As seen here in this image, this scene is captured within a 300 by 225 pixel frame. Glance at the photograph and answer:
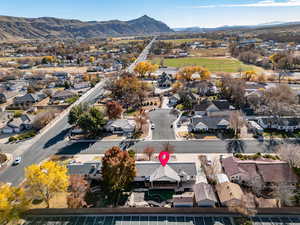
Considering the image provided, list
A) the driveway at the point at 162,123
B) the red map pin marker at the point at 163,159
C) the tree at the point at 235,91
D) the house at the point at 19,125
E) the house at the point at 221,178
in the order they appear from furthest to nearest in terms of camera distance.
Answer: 1. the tree at the point at 235,91
2. the house at the point at 19,125
3. the driveway at the point at 162,123
4. the red map pin marker at the point at 163,159
5. the house at the point at 221,178

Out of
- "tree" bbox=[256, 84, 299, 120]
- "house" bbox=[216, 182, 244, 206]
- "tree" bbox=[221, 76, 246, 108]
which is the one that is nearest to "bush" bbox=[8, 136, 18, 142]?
"house" bbox=[216, 182, 244, 206]

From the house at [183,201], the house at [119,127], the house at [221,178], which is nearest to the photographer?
the house at [183,201]

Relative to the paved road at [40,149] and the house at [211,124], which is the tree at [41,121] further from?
the house at [211,124]

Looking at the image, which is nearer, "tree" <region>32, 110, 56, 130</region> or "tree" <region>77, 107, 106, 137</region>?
"tree" <region>77, 107, 106, 137</region>

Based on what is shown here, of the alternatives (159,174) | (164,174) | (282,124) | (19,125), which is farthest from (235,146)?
(19,125)

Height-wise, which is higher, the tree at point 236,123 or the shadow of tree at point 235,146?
the tree at point 236,123

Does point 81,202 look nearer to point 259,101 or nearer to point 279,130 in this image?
point 279,130

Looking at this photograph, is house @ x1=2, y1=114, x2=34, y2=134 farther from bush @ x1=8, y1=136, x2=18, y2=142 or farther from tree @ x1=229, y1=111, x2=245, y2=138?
tree @ x1=229, y1=111, x2=245, y2=138

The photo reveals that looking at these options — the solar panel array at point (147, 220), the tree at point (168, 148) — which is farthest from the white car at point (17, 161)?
the tree at point (168, 148)
